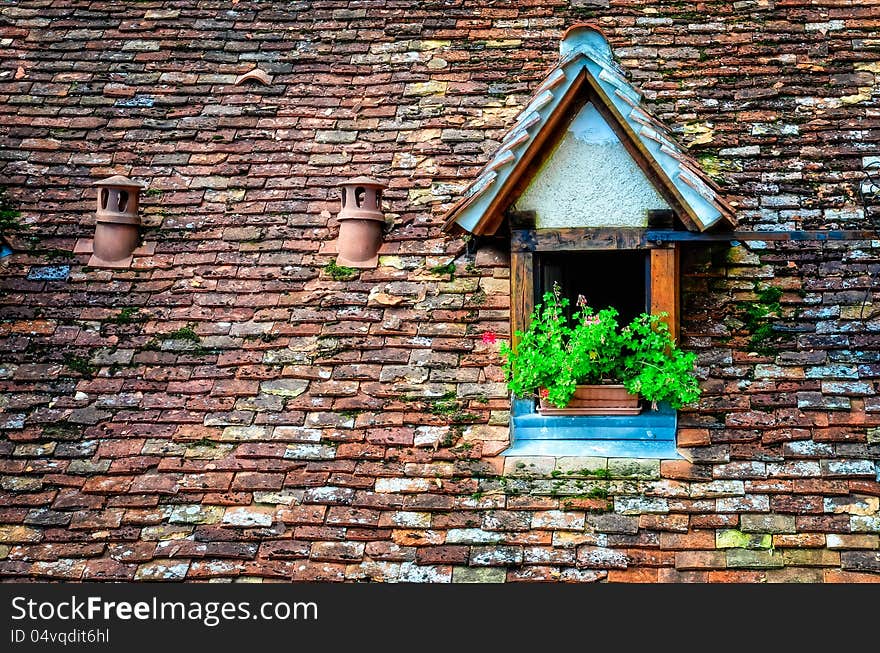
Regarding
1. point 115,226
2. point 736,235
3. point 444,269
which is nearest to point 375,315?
point 444,269

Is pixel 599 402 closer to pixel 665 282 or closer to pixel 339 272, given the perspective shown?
pixel 665 282

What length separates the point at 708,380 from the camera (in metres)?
6.30

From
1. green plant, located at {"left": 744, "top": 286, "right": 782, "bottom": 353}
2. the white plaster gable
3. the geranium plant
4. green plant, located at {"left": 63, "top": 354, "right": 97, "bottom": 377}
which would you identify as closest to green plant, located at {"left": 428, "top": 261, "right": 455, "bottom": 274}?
the white plaster gable

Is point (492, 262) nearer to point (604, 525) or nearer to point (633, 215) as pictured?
point (633, 215)

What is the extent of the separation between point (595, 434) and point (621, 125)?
5.56ft

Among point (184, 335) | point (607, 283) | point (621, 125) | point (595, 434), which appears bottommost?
point (595, 434)

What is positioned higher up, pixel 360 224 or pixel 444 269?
pixel 360 224

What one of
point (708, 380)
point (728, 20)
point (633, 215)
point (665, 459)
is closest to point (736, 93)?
point (728, 20)

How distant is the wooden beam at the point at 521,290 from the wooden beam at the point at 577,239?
0.19ft

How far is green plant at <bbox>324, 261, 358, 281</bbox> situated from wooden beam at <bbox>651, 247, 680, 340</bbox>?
179cm

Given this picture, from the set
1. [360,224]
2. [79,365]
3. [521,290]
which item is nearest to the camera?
[521,290]

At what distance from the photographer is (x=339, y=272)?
22.8 ft

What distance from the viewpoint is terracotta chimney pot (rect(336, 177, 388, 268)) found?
6.98m

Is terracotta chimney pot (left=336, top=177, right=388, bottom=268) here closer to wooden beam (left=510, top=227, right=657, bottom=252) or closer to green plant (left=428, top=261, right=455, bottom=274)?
green plant (left=428, top=261, right=455, bottom=274)
